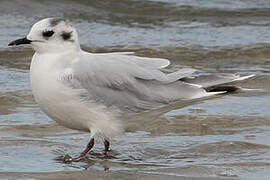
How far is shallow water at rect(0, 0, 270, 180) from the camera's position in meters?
5.44

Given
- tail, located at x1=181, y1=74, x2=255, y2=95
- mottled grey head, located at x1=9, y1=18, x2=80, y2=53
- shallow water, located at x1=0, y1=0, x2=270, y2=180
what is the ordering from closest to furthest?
shallow water, located at x1=0, y1=0, x2=270, y2=180
mottled grey head, located at x1=9, y1=18, x2=80, y2=53
tail, located at x1=181, y1=74, x2=255, y2=95

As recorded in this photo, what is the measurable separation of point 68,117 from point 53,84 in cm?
29

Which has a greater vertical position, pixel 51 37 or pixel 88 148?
pixel 51 37

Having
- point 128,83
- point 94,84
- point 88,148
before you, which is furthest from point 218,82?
point 88,148

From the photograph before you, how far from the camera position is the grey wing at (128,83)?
568 cm

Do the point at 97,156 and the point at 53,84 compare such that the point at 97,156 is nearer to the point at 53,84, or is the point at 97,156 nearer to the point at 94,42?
the point at 53,84

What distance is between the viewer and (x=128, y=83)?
5.80m

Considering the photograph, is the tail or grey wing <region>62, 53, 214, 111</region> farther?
the tail

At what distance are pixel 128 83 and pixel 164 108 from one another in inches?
16.6

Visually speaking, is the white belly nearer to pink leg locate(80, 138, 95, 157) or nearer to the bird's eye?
pink leg locate(80, 138, 95, 157)

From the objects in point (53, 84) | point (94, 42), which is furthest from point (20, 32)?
→ point (53, 84)

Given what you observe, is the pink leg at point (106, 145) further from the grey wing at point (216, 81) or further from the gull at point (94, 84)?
the grey wing at point (216, 81)

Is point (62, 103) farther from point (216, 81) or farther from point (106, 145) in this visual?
point (216, 81)

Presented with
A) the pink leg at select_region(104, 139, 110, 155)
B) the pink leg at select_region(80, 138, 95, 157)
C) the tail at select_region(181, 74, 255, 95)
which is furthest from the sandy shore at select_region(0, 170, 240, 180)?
the tail at select_region(181, 74, 255, 95)
